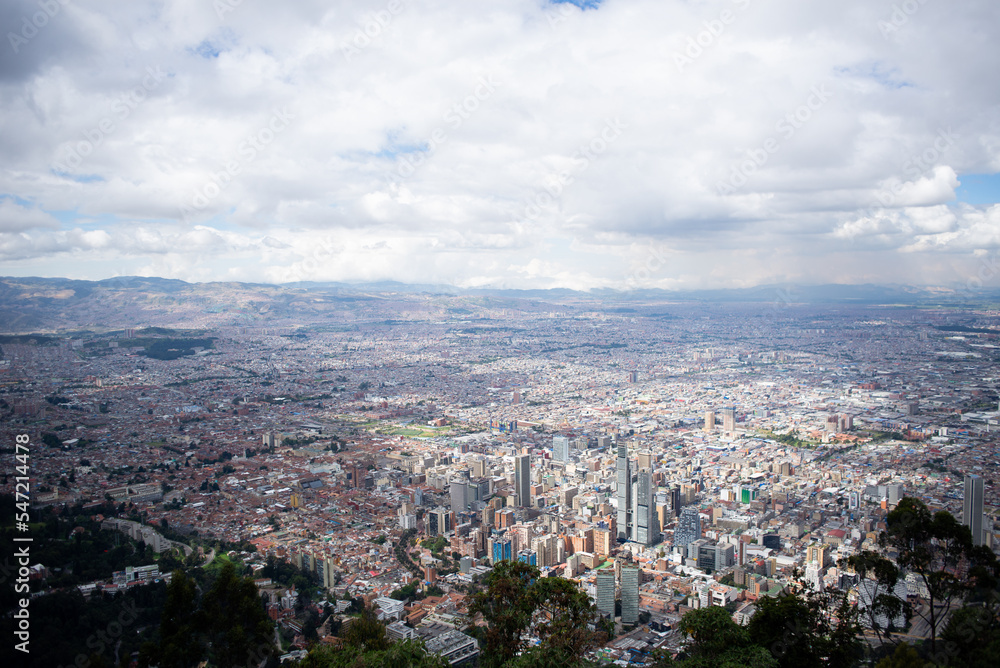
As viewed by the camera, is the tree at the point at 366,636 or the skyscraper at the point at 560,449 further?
the skyscraper at the point at 560,449

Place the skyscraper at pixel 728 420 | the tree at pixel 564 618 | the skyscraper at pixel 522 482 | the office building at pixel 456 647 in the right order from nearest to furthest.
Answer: the tree at pixel 564 618 < the office building at pixel 456 647 < the skyscraper at pixel 522 482 < the skyscraper at pixel 728 420

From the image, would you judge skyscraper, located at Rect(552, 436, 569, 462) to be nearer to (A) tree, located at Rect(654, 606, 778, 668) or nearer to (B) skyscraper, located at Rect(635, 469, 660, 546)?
(B) skyscraper, located at Rect(635, 469, 660, 546)

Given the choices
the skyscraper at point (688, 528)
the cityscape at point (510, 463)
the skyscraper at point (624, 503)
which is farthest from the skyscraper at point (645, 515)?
the skyscraper at point (688, 528)

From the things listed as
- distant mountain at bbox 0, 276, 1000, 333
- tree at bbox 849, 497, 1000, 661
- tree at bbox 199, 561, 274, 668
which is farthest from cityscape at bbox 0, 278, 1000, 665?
distant mountain at bbox 0, 276, 1000, 333

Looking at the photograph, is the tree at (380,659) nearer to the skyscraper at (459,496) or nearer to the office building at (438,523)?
the office building at (438,523)

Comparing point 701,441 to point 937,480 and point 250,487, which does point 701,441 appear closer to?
point 937,480

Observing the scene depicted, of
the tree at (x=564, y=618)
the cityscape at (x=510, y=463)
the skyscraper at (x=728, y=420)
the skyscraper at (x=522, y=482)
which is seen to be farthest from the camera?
the skyscraper at (x=728, y=420)
